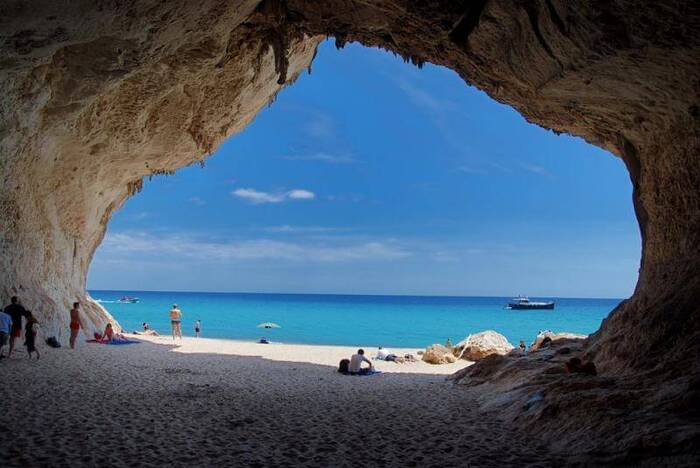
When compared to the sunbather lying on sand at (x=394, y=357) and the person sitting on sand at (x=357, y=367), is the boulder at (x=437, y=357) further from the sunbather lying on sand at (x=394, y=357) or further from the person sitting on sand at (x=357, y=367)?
the person sitting on sand at (x=357, y=367)

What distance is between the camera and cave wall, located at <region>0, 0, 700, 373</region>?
6934 mm

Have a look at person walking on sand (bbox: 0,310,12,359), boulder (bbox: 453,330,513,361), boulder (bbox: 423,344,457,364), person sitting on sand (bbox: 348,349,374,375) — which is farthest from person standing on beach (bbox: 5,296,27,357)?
boulder (bbox: 453,330,513,361)

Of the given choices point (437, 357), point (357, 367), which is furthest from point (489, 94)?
point (437, 357)

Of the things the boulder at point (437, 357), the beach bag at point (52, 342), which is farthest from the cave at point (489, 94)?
the boulder at point (437, 357)

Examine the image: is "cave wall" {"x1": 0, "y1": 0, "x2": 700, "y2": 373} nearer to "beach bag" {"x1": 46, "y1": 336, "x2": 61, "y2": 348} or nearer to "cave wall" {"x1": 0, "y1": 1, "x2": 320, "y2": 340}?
"cave wall" {"x1": 0, "y1": 1, "x2": 320, "y2": 340}

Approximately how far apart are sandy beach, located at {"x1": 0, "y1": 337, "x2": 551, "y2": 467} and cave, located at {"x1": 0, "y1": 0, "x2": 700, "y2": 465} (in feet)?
4.10

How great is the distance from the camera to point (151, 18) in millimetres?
7820

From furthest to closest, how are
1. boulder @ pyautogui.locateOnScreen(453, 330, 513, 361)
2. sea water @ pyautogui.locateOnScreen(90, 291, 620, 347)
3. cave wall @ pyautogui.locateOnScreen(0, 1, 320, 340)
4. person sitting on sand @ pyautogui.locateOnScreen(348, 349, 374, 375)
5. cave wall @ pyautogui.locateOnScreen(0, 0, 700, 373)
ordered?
1. sea water @ pyautogui.locateOnScreen(90, 291, 620, 347)
2. boulder @ pyautogui.locateOnScreen(453, 330, 513, 361)
3. person sitting on sand @ pyautogui.locateOnScreen(348, 349, 374, 375)
4. cave wall @ pyautogui.locateOnScreen(0, 1, 320, 340)
5. cave wall @ pyautogui.locateOnScreen(0, 0, 700, 373)

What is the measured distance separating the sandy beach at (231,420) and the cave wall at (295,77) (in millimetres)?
3337

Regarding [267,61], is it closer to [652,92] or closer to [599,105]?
[599,105]

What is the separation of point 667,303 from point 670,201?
2.34m

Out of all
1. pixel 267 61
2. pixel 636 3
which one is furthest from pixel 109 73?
pixel 636 3

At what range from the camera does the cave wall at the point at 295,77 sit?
6.93 metres

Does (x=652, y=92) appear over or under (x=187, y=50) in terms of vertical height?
under
